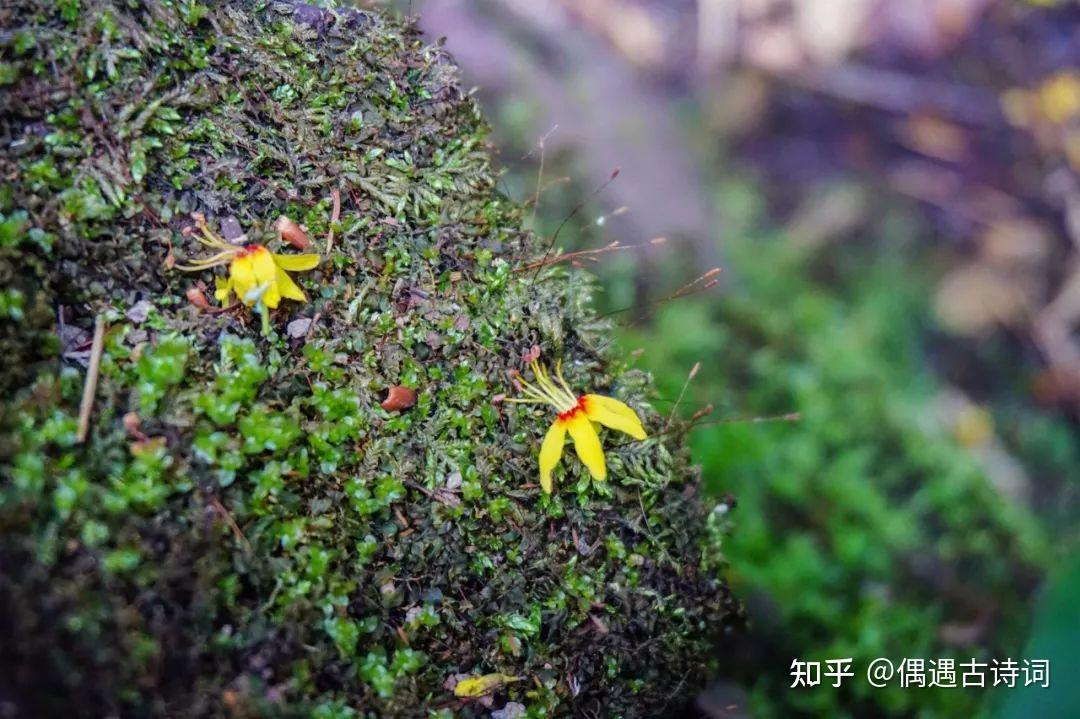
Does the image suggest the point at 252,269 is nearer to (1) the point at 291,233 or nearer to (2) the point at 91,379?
(1) the point at 291,233

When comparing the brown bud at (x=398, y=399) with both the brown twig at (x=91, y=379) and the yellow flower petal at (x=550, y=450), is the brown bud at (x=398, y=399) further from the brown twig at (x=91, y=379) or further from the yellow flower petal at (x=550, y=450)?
the brown twig at (x=91, y=379)

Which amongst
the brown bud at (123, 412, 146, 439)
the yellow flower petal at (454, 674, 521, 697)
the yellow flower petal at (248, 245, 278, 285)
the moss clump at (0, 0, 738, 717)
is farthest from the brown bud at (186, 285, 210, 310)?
the yellow flower petal at (454, 674, 521, 697)

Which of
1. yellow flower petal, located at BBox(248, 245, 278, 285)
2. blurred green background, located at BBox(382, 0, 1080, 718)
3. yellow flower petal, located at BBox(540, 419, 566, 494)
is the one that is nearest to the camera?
yellow flower petal, located at BBox(248, 245, 278, 285)

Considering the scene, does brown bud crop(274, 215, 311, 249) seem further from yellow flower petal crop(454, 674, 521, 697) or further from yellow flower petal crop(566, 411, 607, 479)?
yellow flower petal crop(454, 674, 521, 697)

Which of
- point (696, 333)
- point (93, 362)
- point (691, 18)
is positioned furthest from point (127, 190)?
point (691, 18)

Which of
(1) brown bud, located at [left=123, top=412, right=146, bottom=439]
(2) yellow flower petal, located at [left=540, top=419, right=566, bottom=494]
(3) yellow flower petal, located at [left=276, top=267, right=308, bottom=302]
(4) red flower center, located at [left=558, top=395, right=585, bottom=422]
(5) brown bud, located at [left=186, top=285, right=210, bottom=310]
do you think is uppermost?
(3) yellow flower petal, located at [left=276, top=267, right=308, bottom=302]

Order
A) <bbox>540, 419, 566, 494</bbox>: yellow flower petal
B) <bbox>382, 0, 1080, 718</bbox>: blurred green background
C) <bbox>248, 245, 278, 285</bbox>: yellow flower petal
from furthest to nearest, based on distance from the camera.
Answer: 1. <bbox>382, 0, 1080, 718</bbox>: blurred green background
2. <bbox>540, 419, 566, 494</bbox>: yellow flower petal
3. <bbox>248, 245, 278, 285</bbox>: yellow flower petal

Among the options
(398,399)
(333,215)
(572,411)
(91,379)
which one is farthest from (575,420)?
(91,379)

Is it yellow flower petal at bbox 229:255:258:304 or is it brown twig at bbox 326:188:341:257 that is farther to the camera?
brown twig at bbox 326:188:341:257
